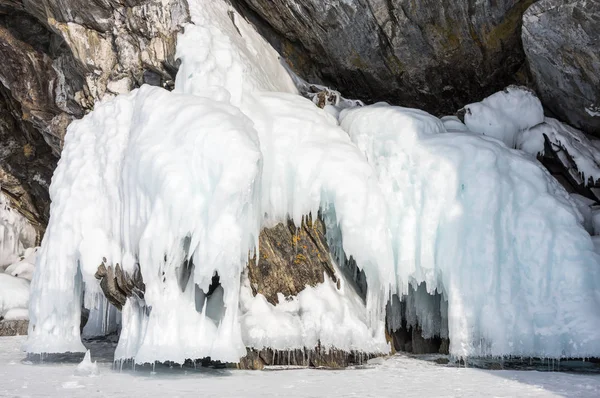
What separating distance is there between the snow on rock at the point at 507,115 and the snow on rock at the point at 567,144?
0.14 metres

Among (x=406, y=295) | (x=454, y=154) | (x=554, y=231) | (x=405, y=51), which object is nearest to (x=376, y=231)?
(x=406, y=295)

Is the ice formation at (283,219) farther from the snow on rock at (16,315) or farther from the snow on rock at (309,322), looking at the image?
the snow on rock at (16,315)

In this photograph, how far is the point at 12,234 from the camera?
15.5 m

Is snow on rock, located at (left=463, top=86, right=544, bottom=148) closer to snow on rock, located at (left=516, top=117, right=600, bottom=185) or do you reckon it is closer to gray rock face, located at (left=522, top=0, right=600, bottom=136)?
snow on rock, located at (left=516, top=117, right=600, bottom=185)

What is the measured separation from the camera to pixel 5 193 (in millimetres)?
15625

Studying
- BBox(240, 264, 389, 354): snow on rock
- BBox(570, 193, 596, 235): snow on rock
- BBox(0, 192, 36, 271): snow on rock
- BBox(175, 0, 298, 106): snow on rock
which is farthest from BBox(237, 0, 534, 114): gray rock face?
BBox(0, 192, 36, 271): snow on rock

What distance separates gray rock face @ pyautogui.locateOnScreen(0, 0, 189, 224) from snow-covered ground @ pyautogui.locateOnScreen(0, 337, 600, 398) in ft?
16.8

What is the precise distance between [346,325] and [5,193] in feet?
36.8

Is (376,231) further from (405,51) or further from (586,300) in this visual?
(405,51)

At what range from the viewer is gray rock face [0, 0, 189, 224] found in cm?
1027

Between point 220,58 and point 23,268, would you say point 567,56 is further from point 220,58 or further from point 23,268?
point 23,268

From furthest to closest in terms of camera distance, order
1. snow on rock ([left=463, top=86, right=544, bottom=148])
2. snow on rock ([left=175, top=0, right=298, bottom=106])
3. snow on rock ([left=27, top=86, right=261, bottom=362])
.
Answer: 1. snow on rock ([left=463, top=86, right=544, bottom=148])
2. snow on rock ([left=175, top=0, right=298, bottom=106])
3. snow on rock ([left=27, top=86, right=261, bottom=362])

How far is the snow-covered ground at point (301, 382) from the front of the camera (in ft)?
19.2

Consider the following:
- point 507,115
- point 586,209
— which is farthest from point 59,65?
point 586,209
